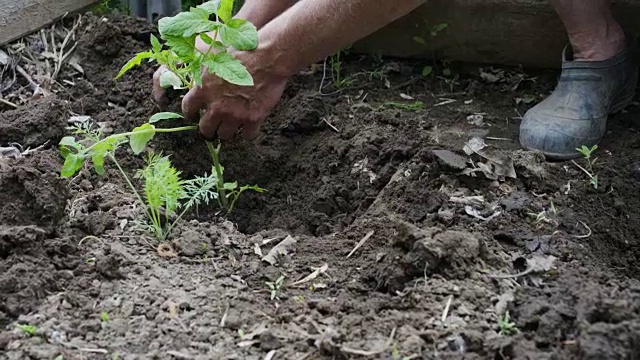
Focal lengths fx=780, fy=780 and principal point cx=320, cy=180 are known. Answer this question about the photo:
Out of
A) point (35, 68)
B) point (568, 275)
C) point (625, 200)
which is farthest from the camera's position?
point (35, 68)

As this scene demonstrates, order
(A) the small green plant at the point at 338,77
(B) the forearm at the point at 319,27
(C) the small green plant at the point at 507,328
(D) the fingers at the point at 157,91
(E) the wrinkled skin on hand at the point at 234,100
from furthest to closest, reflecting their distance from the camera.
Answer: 1. (A) the small green plant at the point at 338,77
2. (D) the fingers at the point at 157,91
3. (E) the wrinkled skin on hand at the point at 234,100
4. (B) the forearm at the point at 319,27
5. (C) the small green plant at the point at 507,328

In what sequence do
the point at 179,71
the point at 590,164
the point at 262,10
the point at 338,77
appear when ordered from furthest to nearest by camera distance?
the point at 338,77, the point at 262,10, the point at 590,164, the point at 179,71

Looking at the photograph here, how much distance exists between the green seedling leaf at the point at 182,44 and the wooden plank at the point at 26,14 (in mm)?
1282

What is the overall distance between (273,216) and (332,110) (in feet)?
1.89

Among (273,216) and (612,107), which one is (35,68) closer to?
(273,216)

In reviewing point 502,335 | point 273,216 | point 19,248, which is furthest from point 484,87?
point 19,248

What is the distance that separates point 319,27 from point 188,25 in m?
0.39

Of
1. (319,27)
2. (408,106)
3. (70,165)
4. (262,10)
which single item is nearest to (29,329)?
(70,165)

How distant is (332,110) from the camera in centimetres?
284

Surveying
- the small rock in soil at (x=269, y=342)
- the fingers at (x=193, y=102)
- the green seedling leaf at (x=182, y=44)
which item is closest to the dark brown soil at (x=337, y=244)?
the small rock in soil at (x=269, y=342)

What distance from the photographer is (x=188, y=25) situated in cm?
204

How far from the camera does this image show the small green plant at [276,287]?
6.04ft

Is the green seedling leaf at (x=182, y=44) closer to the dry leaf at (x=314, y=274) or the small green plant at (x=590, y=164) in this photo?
the dry leaf at (x=314, y=274)

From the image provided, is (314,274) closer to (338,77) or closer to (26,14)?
(338,77)
